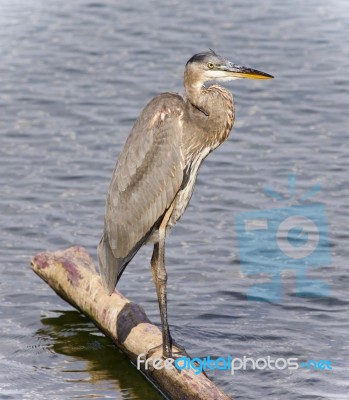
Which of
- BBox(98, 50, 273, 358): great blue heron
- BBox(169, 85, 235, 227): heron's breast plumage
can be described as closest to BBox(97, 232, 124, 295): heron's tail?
BBox(98, 50, 273, 358): great blue heron

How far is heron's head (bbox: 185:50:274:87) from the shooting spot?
31.4 feet

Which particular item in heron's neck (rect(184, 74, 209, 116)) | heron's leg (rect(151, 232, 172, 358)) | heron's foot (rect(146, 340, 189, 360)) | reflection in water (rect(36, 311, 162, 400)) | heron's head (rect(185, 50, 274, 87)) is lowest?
reflection in water (rect(36, 311, 162, 400))

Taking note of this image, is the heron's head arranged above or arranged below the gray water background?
above

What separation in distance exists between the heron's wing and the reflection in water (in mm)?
1006

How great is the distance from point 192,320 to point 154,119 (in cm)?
240

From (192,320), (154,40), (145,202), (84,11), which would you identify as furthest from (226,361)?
(84,11)

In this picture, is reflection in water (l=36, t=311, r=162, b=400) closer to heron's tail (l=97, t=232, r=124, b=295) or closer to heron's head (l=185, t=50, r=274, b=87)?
heron's tail (l=97, t=232, r=124, b=295)

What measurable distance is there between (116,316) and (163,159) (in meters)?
1.43

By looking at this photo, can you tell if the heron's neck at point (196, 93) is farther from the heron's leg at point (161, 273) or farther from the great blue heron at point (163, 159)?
the heron's leg at point (161, 273)

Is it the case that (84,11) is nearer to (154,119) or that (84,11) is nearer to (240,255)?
(240,255)

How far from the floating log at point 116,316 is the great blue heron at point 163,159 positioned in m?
0.27

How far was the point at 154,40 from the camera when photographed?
20.4 metres

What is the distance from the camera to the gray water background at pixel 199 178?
1034 centimetres

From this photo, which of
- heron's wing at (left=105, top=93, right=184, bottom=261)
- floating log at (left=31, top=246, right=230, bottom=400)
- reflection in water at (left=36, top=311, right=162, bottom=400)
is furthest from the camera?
reflection in water at (left=36, top=311, right=162, bottom=400)
